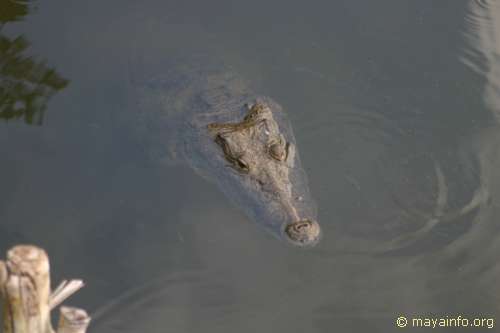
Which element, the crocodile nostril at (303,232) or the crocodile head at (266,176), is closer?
the crocodile nostril at (303,232)

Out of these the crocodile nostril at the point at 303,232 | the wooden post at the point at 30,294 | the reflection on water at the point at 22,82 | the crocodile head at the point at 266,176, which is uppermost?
the reflection on water at the point at 22,82

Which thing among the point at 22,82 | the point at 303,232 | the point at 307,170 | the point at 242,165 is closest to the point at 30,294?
the point at 303,232

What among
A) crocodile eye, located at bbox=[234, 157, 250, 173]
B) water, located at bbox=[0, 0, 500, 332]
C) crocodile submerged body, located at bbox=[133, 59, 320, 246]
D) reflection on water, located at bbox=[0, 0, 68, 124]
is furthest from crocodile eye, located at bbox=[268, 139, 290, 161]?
reflection on water, located at bbox=[0, 0, 68, 124]

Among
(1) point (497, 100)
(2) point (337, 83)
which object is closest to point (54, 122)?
(2) point (337, 83)

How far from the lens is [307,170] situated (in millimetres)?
5602

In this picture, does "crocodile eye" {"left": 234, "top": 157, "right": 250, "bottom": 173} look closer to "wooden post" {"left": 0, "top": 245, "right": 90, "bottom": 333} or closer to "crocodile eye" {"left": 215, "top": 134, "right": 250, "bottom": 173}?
"crocodile eye" {"left": 215, "top": 134, "right": 250, "bottom": 173}

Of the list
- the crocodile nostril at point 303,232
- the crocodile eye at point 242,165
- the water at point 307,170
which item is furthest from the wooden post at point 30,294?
the crocodile eye at point 242,165

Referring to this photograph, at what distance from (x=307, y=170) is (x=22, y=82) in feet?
9.93

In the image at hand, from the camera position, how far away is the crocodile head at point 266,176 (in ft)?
16.5

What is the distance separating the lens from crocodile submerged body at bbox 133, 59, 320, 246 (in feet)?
17.0

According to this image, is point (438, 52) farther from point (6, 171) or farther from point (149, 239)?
point (6, 171)

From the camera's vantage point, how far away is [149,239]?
527 centimetres

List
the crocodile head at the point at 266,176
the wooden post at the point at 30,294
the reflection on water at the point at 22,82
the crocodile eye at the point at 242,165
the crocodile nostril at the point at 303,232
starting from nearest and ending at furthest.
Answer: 1. the wooden post at the point at 30,294
2. the crocodile nostril at the point at 303,232
3. the crocodile head at the point at 266,176
4. the crocodile eye at the point at 242,165
5. the reflection on water at the point at 22,82

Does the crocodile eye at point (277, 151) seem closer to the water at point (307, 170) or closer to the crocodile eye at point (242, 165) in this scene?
the crocodile eye at point (242, 165)
